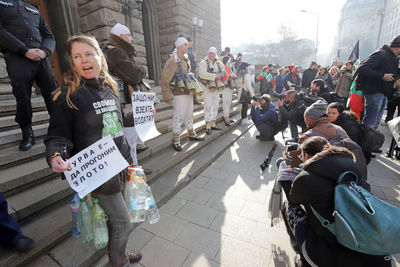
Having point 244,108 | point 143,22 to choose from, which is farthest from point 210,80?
point 143,22

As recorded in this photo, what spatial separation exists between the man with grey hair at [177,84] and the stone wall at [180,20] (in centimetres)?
532

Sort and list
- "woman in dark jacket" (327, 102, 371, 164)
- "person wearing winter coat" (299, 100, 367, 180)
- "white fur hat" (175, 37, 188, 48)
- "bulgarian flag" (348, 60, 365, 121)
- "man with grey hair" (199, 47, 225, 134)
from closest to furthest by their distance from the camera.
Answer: "person wearing winter coat" (299, 100, 367, 180) → "woman in dark jacket" (327, 102, 371, 164) → "white fur hat" (175, 37, 188, 48) → "bulgarian flag" (348, 60, 365, 121) → "man with grey hair" (199, 47, 225, 134)

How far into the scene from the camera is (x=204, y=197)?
2.98 metres

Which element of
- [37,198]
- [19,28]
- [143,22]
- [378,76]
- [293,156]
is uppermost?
[143,22]

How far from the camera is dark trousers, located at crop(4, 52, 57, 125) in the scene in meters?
2.47

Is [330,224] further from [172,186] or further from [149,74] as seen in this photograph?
[149,74]

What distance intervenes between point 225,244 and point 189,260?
0.42m

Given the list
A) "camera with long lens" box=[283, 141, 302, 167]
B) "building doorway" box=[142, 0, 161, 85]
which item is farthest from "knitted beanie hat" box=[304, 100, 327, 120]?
"building doorway" box=[142, 0, 161, 85]

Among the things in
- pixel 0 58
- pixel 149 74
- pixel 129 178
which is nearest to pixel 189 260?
pixel 129 178

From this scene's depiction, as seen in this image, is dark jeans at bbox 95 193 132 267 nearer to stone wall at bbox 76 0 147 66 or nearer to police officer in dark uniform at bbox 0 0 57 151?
police officer in dark uniform at bbox 0 0 57 151

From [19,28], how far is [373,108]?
19.3ft

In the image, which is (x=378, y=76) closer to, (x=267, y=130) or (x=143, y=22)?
(x=267, y=130)

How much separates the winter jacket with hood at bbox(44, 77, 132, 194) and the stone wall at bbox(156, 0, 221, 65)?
26.3ft

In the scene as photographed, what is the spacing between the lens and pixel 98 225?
144cm
